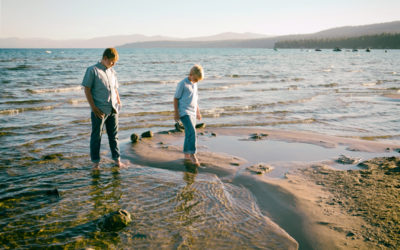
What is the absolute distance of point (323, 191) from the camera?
16.4ft

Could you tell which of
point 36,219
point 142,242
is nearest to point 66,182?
point 36,219

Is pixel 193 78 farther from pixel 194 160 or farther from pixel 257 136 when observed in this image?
pixel 257 136

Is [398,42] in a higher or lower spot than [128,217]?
higher

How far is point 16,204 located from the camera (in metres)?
4.58

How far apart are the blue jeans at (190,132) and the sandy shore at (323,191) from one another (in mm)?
412

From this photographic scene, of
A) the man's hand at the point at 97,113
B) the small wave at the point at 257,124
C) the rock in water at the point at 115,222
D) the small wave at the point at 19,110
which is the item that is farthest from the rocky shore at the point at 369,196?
the small wave at the point at 19,110

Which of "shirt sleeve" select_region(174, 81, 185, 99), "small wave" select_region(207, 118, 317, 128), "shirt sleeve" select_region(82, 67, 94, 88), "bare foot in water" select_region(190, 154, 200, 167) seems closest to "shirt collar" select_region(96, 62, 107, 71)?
"shirt sleeve" select_region(82, 67, 94, 88)

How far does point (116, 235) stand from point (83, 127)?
6650 mm

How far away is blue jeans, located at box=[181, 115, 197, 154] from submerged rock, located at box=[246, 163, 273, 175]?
3.87 feet

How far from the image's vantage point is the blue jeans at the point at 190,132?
20.1 feet

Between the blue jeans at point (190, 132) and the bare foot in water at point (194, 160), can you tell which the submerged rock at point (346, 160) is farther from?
the blue jeans at point (190, 132)

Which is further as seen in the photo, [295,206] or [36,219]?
[295,206]

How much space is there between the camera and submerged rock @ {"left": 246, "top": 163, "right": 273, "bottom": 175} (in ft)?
19.5

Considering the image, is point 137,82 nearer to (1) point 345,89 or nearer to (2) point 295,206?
(1) point 345,89
